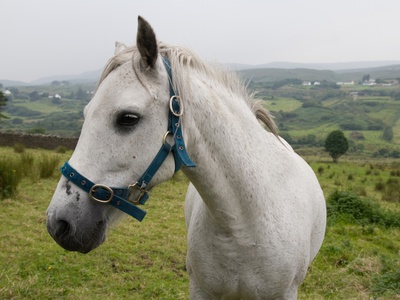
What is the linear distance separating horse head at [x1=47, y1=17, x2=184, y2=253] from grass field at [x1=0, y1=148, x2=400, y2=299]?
3257 millimetres

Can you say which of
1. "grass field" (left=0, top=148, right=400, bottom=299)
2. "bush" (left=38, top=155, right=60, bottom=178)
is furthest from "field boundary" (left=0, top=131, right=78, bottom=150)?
"grass field" (left=0, top=148, right=400, bottom=299)

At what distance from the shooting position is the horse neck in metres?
1.95

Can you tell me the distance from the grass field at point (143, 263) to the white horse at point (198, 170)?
104 inches

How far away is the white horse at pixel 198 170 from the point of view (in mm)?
1675

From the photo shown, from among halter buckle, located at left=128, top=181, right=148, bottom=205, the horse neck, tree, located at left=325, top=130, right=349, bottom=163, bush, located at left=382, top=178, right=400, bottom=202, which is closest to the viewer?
halter buckle, located at left=128, top=181, right=148, bottom=205

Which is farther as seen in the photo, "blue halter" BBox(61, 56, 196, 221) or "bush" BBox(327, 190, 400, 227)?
"bush" BBox(327, 190, 400, 227)

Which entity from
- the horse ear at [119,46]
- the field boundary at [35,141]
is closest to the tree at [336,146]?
the field boundary at [35,141]

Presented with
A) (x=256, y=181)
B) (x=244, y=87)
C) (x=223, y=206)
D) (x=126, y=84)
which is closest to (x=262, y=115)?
(x=244, y=87)

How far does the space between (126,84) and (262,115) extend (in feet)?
3.83

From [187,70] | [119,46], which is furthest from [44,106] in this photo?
[187,70]

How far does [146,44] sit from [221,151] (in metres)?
0.73

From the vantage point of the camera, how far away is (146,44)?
1.68 metres

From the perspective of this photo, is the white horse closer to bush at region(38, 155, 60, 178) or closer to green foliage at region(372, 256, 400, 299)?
green foliage at region(372, 256, 400, 299)

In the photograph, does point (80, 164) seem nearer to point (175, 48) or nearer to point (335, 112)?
point (175, 48)
